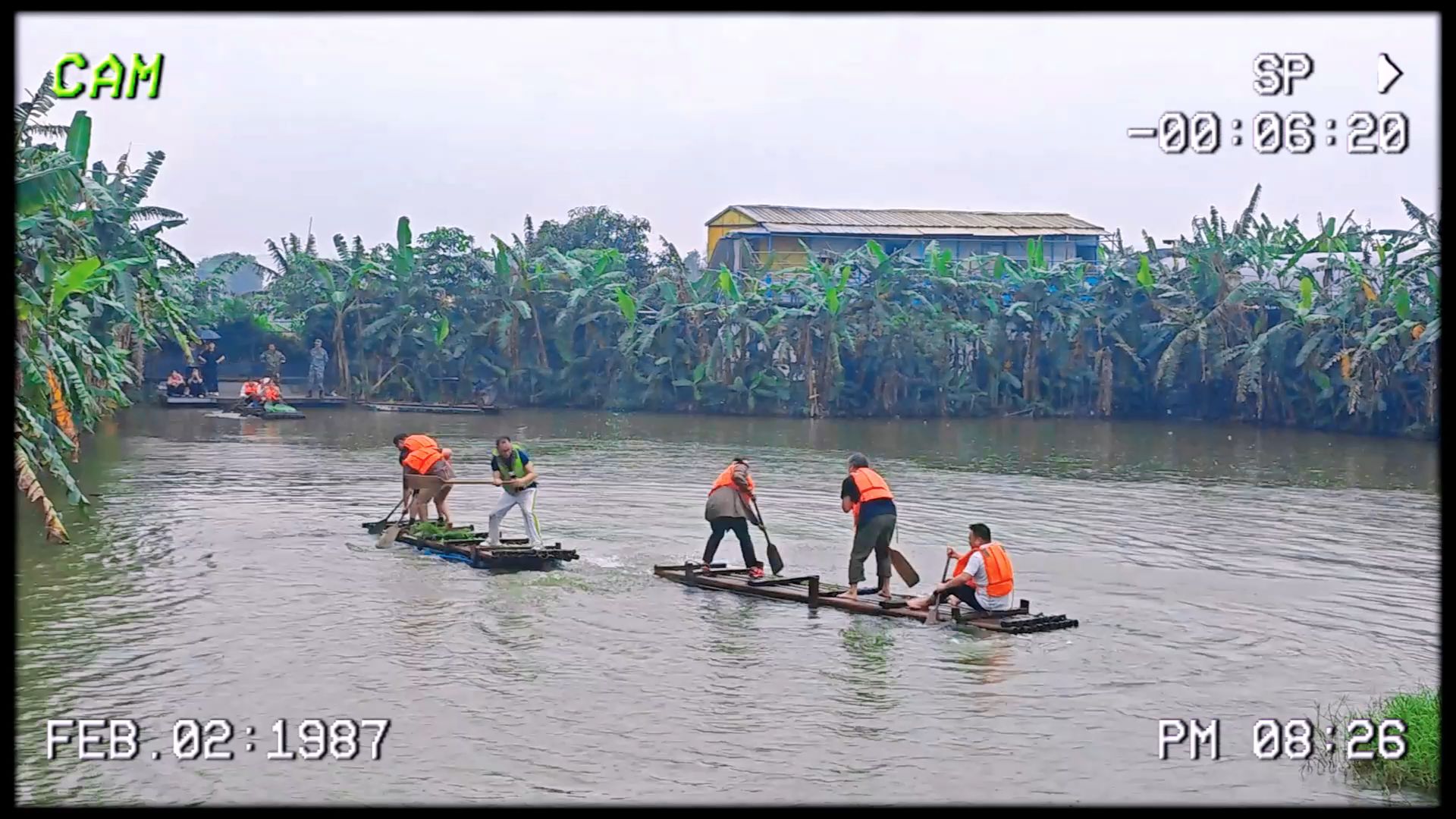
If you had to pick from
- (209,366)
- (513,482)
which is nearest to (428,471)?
(513,482)

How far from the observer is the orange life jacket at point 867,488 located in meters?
15.0

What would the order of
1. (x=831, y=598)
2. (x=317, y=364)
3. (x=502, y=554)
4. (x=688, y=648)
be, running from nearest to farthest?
(x=688, y=648)
(x=831, y=598)
(x=502, y=554)
(x=317, y=364)

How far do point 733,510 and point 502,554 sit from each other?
2.39 metres

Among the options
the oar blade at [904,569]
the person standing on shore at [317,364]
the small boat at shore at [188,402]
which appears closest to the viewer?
the oar blade at [904,569]

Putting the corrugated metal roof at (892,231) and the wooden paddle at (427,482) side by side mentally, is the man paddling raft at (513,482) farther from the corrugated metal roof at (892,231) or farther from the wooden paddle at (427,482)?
the corrugated metal roof at (892,231)

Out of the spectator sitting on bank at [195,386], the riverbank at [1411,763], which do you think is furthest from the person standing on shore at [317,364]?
the riverbank at [1411,763]

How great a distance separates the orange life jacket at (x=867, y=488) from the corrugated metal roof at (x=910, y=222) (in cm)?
3353

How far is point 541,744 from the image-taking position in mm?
10555

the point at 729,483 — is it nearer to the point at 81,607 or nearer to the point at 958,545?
the point at 958,545

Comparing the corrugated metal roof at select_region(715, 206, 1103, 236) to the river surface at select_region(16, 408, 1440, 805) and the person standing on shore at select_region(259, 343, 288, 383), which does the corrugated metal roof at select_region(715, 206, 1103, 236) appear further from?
the river surface at select_region(16, 408, 1440, 805)

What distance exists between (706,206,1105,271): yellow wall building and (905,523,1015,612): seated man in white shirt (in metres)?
33.1
